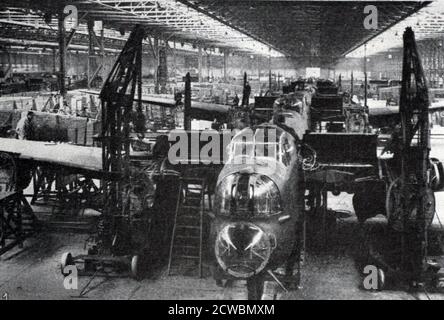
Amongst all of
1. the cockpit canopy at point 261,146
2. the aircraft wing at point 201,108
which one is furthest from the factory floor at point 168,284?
the aircraft wing at point 201,108

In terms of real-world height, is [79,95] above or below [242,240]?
above

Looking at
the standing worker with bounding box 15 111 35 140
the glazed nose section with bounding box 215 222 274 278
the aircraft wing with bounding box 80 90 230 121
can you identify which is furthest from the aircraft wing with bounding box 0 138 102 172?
the aircraft wing with bounding box 80 90 230 121

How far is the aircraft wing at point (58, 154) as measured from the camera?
50.5ft

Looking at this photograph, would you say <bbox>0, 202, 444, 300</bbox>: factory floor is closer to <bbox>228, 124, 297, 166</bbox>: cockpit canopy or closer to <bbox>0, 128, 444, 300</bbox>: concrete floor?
<bbox>0, 128, 444, 300</bbox>: concrete floor

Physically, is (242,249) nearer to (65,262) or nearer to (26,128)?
(65,262)

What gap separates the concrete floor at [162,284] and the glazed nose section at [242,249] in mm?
2508

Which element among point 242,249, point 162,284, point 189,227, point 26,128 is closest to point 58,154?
point 189,227

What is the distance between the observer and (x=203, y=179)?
1412 centimetres

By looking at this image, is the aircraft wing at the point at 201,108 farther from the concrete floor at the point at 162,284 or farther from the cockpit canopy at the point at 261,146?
the cockpit canopy at the point at 261,146

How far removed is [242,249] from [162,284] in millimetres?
3875

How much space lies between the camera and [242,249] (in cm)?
946
